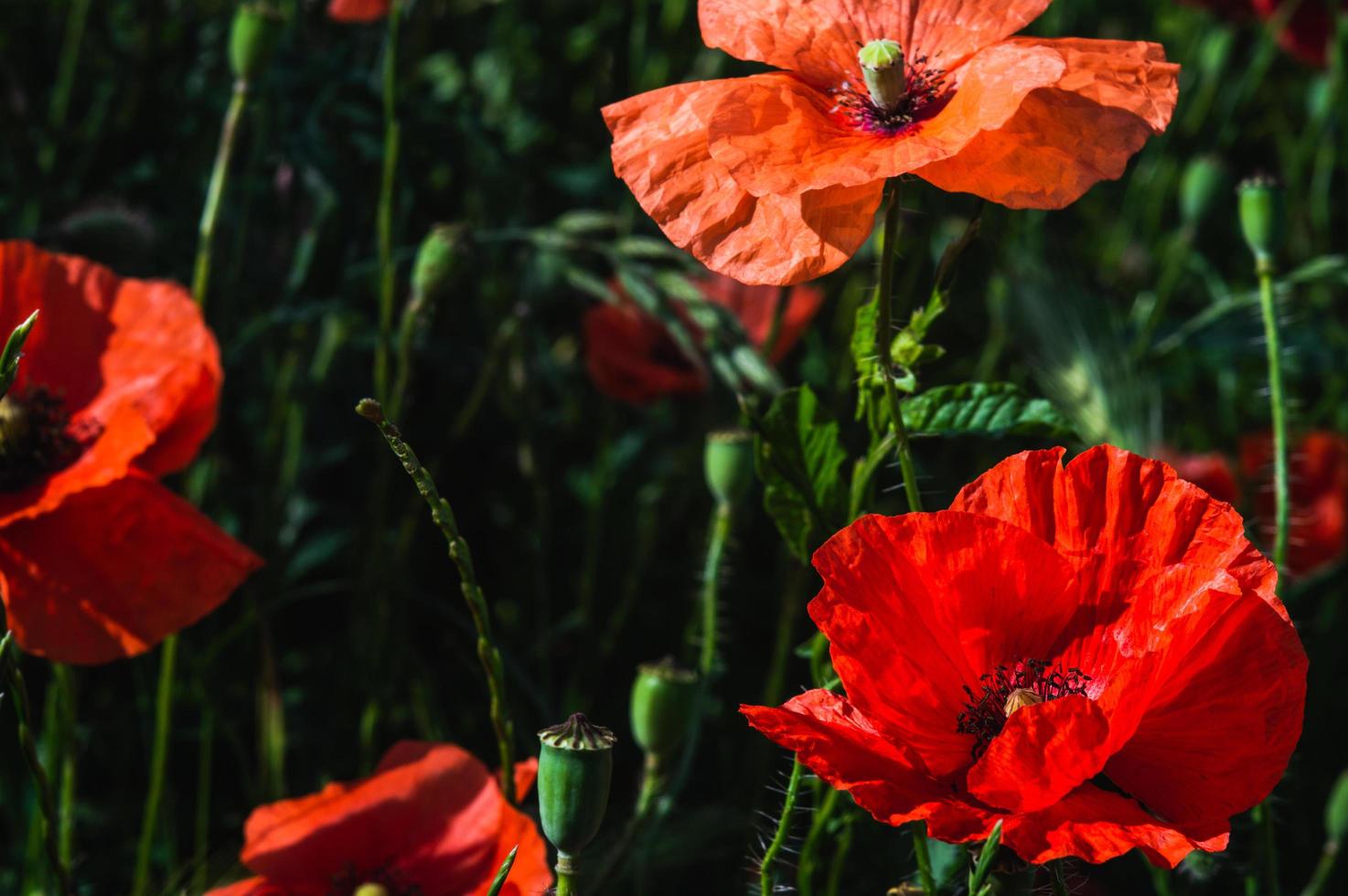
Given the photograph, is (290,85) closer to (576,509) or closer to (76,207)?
(76,207)

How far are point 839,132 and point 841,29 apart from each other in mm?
71

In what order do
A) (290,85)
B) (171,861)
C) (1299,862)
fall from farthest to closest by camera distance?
(290,85) < (1299,862) < (171,861)

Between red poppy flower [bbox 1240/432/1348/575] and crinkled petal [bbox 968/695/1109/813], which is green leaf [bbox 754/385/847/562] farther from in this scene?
red poppy flower [bbox 1240/432/1348/575]

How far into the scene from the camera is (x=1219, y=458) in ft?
3.97

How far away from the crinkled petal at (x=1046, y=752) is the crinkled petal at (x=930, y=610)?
43mm

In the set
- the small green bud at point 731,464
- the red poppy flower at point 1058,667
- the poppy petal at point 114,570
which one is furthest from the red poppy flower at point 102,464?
the red poppy flower at point 1058,667

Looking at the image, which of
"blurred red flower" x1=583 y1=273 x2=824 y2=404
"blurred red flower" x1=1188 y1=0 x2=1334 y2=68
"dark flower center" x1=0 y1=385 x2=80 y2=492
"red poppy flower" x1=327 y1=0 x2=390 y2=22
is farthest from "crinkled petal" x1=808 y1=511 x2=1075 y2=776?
"blurred red flower" x1=1188 y1=0 x2=1334 y2=68

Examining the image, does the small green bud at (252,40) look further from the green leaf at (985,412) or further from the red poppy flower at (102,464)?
the green leaf at (985,412)

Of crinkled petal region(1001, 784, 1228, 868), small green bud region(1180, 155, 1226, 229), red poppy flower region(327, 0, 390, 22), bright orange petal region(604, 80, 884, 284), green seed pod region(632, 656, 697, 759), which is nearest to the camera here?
crinkled petal region(1001, 784, 1228, 868)

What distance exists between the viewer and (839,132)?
21.9 inches

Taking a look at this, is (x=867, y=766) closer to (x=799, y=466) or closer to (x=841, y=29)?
(x=799, y=466)

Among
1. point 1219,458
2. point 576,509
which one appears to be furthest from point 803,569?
point 1219,458

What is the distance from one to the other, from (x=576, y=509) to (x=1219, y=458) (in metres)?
0.53

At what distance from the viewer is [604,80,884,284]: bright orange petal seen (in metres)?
0.51
